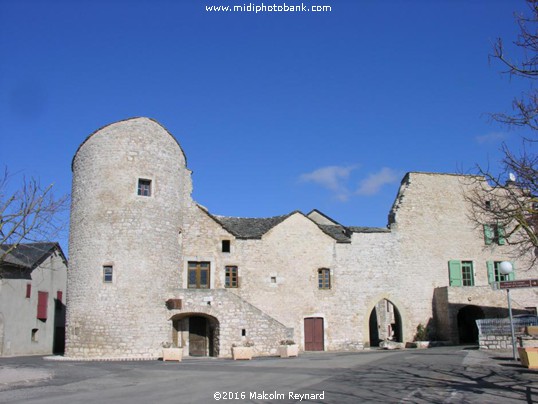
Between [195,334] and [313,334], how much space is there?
254 inches

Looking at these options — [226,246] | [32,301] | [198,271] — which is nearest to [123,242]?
[198,271]

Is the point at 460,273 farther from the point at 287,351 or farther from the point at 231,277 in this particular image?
the point at 231,277

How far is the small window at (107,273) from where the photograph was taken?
22422 mm

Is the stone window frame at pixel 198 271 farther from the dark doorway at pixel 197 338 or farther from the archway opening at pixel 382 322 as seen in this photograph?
the archway opening at pixel 382 322

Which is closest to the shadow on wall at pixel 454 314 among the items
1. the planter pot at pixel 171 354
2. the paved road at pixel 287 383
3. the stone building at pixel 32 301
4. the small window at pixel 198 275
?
the paved road at pixel 287 383

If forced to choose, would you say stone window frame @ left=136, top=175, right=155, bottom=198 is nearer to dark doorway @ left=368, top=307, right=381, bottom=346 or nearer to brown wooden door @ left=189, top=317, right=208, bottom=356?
brown wooden door @ left=189, top=317, right=208, bottom=356

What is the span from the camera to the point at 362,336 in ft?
92.1

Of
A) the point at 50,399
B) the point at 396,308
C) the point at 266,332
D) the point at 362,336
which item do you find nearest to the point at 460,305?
the point at 396,308

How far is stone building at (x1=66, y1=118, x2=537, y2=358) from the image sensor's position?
2248 cm

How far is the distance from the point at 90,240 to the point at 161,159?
4884mm

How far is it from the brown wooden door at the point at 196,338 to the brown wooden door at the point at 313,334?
5.62 metres

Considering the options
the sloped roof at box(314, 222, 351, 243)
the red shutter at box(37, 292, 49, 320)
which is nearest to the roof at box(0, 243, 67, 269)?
the red shutter at box(37, 292, 49, 320)

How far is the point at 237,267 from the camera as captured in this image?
2720 cm

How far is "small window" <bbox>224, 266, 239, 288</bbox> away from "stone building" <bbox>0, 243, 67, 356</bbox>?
30.2ft
